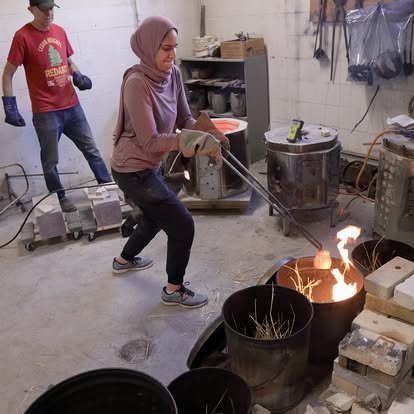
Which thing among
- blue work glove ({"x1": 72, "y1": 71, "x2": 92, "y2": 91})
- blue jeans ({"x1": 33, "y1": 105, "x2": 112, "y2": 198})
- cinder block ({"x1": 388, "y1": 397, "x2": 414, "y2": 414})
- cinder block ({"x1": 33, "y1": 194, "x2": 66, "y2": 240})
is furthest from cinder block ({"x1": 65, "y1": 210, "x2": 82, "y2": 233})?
cinder block ({"x1": 388, "y1": 397, "x2": 414, "y2": 414})

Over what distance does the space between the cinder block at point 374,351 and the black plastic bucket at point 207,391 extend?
44 centimetres

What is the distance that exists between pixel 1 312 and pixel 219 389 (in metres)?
1.65

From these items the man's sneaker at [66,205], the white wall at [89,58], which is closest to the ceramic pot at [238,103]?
the white wall at [89,58]

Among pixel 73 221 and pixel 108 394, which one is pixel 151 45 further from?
pixel 73 221

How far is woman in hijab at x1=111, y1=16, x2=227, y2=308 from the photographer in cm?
212

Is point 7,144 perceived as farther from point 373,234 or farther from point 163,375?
point 373,234

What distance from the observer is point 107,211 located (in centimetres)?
354

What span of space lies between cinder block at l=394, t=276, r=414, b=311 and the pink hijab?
144 cm

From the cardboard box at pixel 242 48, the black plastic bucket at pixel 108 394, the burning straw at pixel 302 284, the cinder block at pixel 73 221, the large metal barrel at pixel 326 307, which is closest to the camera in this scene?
the black plastic bucket at pixel 108 394

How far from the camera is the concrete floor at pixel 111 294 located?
7.51 ft

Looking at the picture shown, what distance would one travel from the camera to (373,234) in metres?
3.28

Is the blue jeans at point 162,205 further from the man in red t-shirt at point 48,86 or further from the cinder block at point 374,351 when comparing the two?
the man in red t-shirt at point 48,86

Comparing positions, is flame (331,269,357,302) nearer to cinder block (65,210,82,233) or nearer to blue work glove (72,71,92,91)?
cinder block (65,210,82,233)

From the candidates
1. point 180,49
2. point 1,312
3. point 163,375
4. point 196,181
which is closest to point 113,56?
point 180,49
